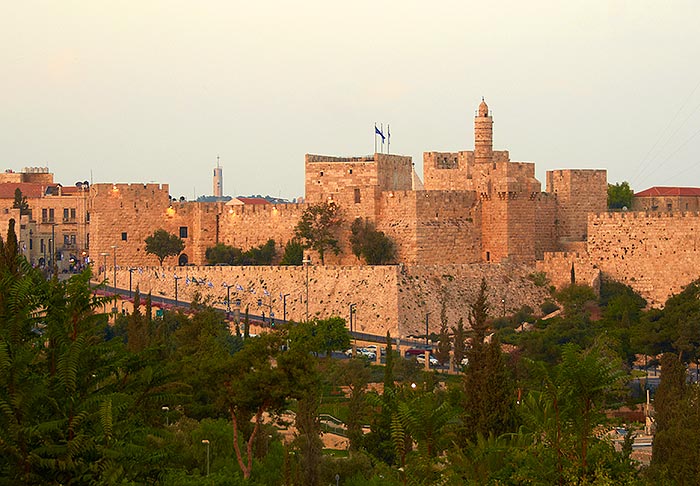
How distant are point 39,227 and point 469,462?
174 ft

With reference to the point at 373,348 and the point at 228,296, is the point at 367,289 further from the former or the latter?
the point at 228,296

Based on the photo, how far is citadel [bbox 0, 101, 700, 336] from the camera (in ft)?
178

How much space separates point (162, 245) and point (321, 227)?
663 cm

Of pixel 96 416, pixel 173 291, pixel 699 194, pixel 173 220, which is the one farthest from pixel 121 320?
pixel 96 416

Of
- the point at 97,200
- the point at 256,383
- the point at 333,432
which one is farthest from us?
the point at 97,200

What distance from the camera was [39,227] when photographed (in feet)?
241

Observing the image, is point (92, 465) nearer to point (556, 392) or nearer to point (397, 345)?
point (556, 392)

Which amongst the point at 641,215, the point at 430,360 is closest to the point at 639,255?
the point at 641,215

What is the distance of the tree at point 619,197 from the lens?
68.0 meters

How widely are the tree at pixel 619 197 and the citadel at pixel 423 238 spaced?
757 centimetres

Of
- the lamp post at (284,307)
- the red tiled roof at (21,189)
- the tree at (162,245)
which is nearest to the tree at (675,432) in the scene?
the lamp post at (284,307)

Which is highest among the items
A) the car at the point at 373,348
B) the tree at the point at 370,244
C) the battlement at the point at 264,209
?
the battlement at the point at 264,209

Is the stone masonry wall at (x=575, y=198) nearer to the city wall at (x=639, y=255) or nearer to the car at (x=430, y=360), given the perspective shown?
Result: the city wall at (x=639, y=255)

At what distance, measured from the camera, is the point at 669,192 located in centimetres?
7000
